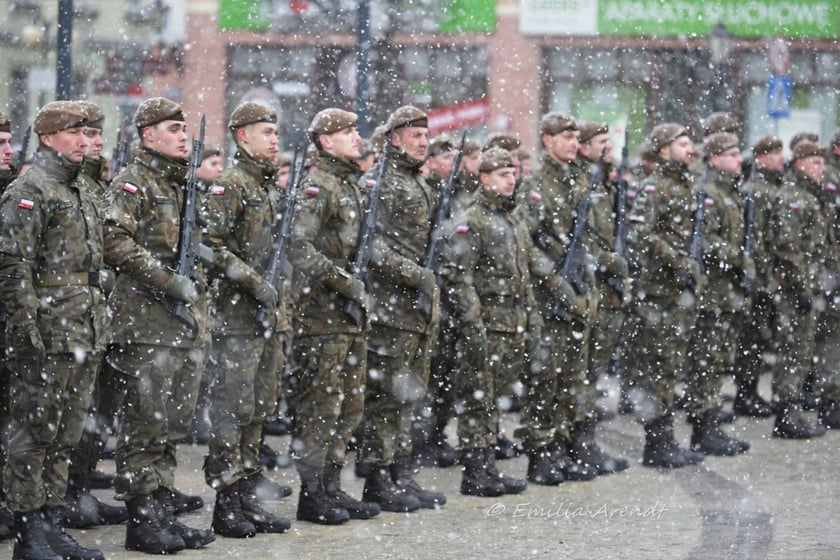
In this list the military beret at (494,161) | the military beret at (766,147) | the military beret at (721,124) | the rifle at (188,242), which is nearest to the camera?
the rifle at (188,242)

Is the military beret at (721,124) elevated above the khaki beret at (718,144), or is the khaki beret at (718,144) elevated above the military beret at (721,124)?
the military beret at (721,124)

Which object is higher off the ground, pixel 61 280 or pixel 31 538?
pixel 61 280

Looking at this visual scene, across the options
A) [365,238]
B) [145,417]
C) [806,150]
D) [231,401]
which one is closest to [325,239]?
[365,238]

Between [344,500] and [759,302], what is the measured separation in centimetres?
504

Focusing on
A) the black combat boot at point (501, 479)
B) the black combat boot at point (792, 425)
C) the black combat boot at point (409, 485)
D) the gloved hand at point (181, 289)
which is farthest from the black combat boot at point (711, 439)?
the gloved hand at point (181, 289)

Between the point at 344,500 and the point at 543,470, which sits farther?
the point at 543,470

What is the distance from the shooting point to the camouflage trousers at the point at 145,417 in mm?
7691

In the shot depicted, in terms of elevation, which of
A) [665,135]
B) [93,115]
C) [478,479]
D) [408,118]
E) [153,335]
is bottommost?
[478,479]

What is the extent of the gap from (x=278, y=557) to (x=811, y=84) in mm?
22240

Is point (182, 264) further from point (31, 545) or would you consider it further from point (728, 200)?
point (728, 200)

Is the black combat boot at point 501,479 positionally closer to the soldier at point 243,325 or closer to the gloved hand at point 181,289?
the soldier at point 243,325

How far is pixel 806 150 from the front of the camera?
12523 millimetres

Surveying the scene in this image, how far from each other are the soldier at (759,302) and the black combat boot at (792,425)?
0.56 m

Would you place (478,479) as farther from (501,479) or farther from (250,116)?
(250,116)
